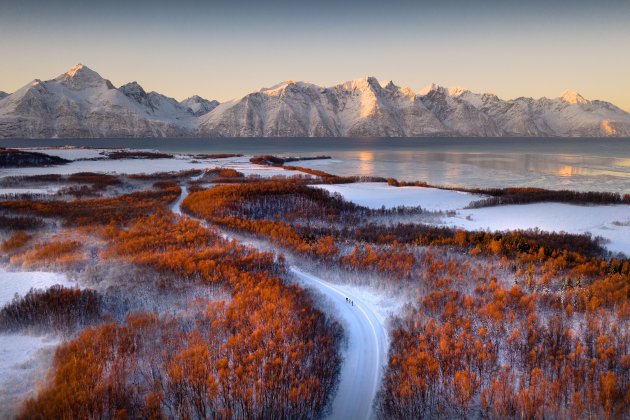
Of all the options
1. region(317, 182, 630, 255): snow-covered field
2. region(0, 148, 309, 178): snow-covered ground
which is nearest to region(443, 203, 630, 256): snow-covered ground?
region(317, 182, 630, 255): snow-covered field

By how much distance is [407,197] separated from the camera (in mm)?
28297

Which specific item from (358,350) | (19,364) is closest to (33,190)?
(19,364)

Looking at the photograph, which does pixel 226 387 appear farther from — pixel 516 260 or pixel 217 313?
pixel 516 260

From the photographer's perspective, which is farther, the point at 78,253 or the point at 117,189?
the point at 117,189

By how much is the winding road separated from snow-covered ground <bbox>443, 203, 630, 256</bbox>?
11422 millimetres

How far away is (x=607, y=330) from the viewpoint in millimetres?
7266

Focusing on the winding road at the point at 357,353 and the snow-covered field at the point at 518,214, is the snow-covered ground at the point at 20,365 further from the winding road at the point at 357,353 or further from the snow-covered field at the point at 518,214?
the snow-covered field at the point at 518,214

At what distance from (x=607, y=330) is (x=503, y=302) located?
6.20 feet

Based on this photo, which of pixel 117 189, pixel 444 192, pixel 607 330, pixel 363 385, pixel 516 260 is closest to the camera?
pixel 363 385

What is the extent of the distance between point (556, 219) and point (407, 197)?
10.1 m

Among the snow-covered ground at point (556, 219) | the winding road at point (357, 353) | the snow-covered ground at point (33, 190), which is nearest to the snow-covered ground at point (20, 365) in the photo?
the winding road at point (357, 353)

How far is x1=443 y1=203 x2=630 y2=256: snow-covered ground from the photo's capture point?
17797 millimetres

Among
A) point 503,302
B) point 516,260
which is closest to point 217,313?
point 503,302

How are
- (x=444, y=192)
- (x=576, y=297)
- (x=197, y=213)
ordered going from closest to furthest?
(x=576, y=297) → (x=197, y=213) → (x=444, y=192)
